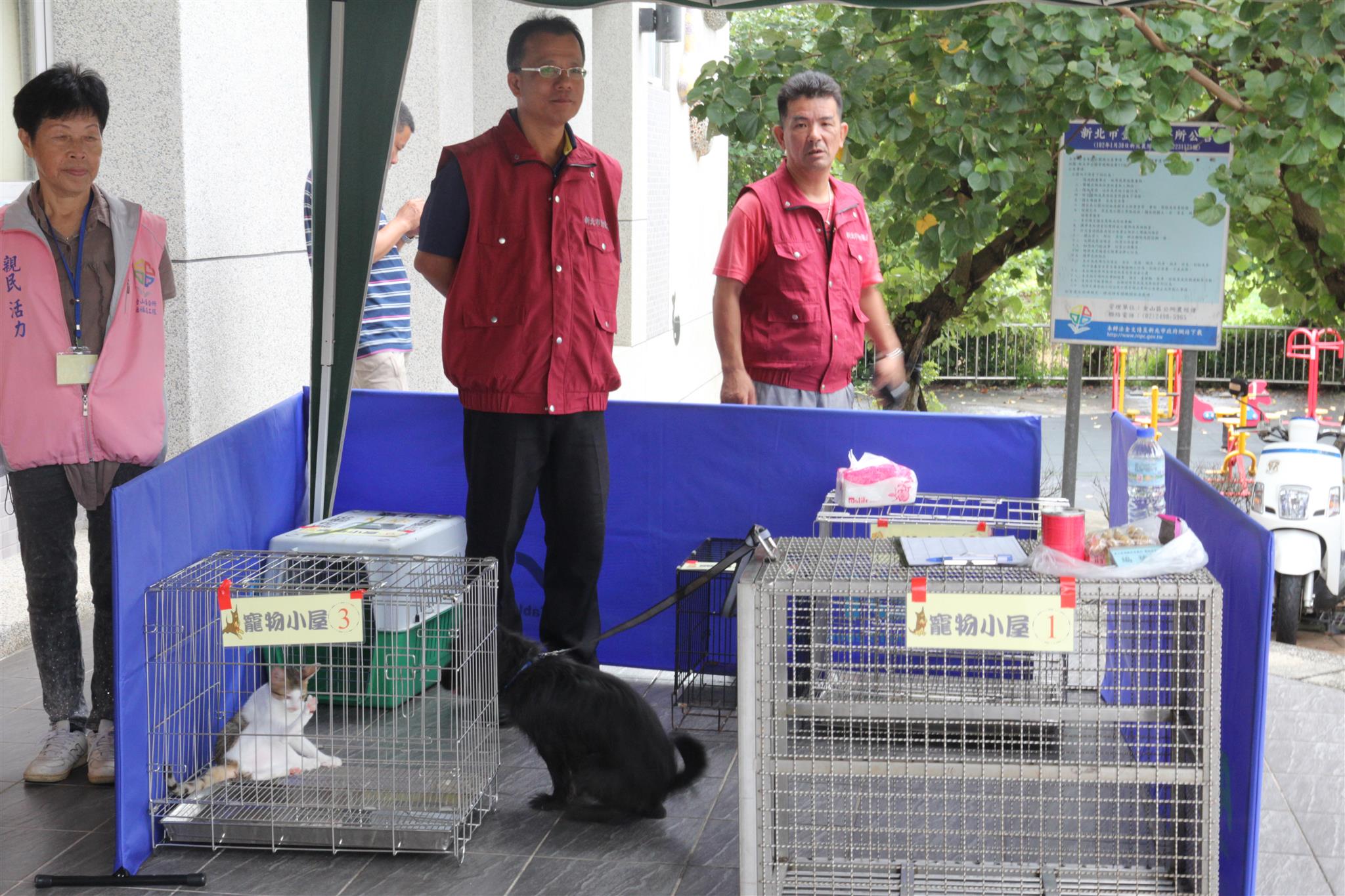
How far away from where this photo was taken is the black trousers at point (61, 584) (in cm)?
358

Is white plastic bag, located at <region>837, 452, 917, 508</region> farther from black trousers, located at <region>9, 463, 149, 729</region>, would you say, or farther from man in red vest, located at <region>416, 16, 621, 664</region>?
black trousers, located at <region>9, 463, 149, 729</region>

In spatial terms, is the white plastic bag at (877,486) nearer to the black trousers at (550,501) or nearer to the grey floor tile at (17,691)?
the black trousers at (550,501)

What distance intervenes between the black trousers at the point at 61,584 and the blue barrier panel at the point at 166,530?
24 cm

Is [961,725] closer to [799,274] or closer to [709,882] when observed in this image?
[709,882]

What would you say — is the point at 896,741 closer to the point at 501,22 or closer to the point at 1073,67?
the point at 1073,67

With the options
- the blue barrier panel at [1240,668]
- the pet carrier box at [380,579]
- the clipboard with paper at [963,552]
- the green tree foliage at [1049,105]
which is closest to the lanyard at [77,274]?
the pet carrier box at [380,579]

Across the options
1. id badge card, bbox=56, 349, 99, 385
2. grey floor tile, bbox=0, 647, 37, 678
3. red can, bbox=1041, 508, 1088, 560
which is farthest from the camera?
grey floor tile, bbox=0, 647, 37, 678

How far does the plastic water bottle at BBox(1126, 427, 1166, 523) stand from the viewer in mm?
3352

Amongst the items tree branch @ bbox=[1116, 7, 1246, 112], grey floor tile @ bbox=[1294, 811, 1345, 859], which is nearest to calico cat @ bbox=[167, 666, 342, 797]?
grey floor tile @ bbox=[1294, 811, 1345, 859]

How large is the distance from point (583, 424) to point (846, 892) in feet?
5.65

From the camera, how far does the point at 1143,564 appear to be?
2.56m

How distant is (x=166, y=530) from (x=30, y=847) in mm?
838

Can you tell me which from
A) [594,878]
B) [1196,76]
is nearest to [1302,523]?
[1196,76]

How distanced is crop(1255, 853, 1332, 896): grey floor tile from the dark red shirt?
1939 millimetres
